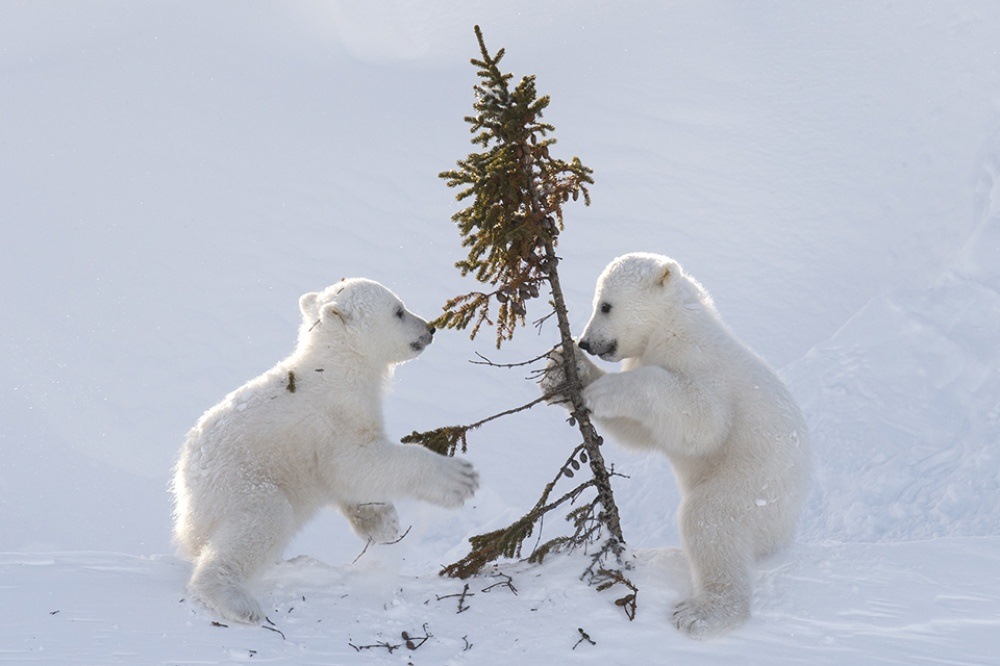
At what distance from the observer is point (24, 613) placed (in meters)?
4.32

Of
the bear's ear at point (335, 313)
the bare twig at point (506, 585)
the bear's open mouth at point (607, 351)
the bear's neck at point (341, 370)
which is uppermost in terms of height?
the bear's ear at point (335, 313)

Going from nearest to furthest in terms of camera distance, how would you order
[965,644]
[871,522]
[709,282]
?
[965,644] < [871,522] < [709,282]

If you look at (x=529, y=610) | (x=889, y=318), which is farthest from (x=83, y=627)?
(x=889, y=318)

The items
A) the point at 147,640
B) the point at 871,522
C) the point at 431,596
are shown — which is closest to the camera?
the point at 147,640

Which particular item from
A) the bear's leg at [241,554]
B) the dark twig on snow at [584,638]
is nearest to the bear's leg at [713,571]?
the dark twig on snow at [584,638]

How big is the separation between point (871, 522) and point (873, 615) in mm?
6460

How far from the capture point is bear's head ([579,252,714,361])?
5672 mm

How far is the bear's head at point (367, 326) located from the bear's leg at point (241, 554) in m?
1.02

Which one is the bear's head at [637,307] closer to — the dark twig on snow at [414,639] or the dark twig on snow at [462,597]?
the dark twig on snow at [462,597]

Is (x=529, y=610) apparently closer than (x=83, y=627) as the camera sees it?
No

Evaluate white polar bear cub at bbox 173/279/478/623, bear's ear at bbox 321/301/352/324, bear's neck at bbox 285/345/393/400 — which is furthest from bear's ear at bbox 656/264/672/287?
bear's ear at bbox 321/301/352/324

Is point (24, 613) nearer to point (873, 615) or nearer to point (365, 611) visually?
point (365, 611)

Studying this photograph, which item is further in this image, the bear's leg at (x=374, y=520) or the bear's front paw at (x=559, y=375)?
the bear's leg at (x=374, y=520)

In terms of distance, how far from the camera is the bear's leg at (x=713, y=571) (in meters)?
4.64
